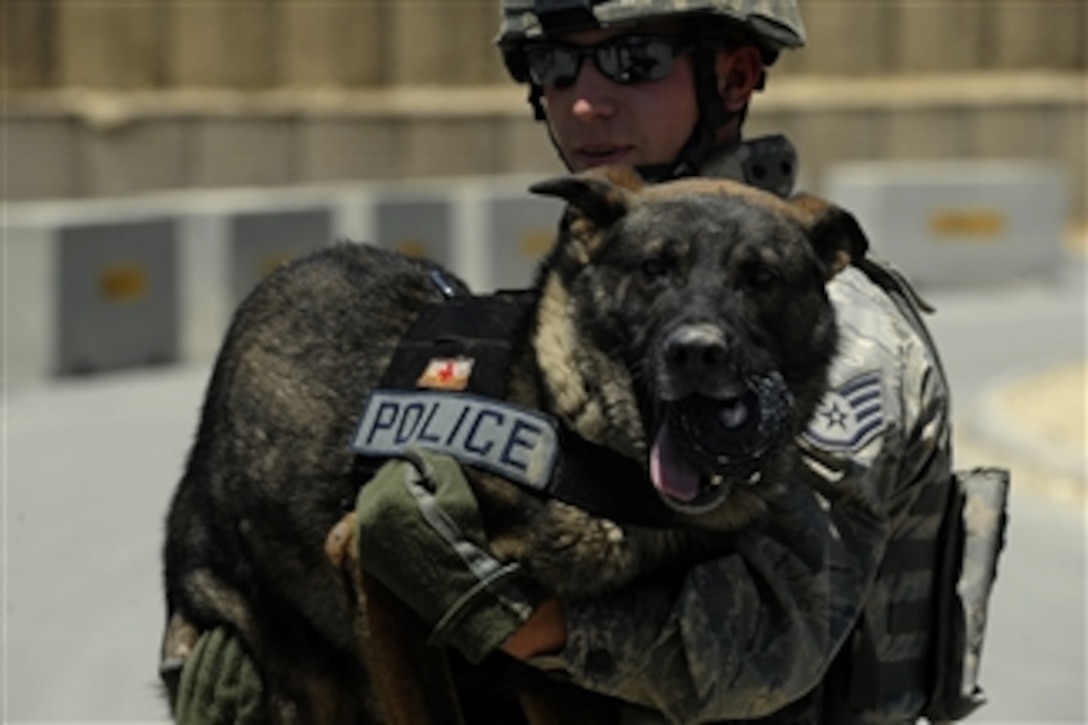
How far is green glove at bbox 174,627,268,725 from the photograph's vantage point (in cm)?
322

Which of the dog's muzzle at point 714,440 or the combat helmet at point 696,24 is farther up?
the combat helmet at point 696,24

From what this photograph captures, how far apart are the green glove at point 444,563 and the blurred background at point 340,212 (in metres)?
3.45

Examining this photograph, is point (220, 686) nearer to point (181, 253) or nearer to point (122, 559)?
point (122, 559)

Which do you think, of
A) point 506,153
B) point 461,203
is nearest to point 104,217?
point 461,203

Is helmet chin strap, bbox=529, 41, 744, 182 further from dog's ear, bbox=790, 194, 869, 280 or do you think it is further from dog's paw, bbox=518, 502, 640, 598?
dog's paw, bbox=518, 502, 640, 598

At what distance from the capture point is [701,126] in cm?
337

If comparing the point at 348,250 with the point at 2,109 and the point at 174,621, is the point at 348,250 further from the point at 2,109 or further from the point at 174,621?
the point at 2,109

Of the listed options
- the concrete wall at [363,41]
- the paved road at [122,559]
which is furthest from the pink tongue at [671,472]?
the concrete wall at [363,41]

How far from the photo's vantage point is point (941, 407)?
132 inches

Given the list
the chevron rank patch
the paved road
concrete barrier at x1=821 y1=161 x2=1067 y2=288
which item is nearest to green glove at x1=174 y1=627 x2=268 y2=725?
the chevron rank patch

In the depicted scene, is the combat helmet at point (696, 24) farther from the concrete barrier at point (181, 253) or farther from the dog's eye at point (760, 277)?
the concrete barrier at point (181, 253)

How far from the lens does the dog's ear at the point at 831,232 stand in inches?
115

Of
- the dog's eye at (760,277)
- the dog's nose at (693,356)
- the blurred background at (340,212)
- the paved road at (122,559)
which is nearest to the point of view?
the dog's nose at (693,356)

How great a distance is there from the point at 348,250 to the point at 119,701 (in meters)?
3.23
